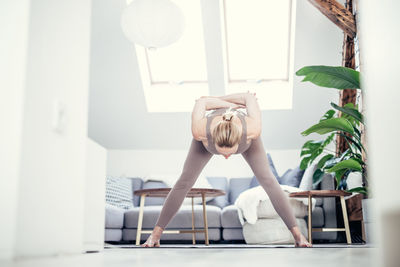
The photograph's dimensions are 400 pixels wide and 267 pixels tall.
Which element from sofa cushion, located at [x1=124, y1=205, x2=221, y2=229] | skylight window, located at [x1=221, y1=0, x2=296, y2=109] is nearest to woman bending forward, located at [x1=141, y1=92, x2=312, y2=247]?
sofa cushion, located at [x1=124, y1=205, x2=221, y2=229]

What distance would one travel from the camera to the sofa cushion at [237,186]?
5242mm

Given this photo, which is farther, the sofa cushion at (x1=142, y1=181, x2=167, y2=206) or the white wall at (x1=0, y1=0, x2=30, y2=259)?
the sofa cushion at (x1=142, y1=181, x2=167, y2=206)

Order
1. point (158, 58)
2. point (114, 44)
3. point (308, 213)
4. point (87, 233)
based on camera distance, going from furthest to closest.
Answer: point (158, 58)
point (114, 44)
point (308, 213)
point (87, 233)

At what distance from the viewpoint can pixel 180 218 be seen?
14.4 feet

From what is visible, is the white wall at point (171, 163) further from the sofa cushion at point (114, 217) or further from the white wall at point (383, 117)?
the white wall at point (383, 117)

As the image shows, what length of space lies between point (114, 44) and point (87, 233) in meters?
3.15

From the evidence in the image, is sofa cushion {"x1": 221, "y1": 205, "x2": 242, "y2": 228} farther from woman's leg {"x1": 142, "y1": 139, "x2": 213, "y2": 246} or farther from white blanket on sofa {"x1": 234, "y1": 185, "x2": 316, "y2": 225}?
woman's leg {"x1": 142, "y1": 139, "x2": 213, "y2": 246}

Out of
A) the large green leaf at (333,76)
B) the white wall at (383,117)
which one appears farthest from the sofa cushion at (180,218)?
the white wall at (383,117)

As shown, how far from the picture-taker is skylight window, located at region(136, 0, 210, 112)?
540 cm

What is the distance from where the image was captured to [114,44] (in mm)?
4926

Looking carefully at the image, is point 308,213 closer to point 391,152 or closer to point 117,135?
point 117,135

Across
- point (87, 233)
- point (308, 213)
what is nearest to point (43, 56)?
point (87, 233)

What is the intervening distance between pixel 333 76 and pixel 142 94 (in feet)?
9.20

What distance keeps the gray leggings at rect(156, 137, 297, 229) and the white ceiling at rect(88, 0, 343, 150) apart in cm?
197
